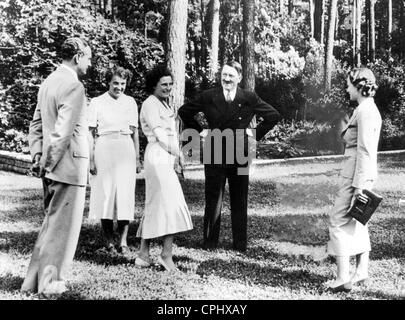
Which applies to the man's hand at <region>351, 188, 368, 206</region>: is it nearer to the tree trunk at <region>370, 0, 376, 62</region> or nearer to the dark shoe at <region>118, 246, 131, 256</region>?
the dark shoe at <region>118, 246, 131, 256</region>

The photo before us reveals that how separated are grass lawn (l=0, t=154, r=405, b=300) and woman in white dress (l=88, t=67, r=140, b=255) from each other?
0.38 m

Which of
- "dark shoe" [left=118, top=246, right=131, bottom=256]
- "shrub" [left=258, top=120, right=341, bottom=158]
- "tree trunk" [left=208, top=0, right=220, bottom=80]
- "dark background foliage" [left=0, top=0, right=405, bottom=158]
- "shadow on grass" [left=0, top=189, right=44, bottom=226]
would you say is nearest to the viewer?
"dark shoe" [left=118, top=246, right=131, bottom=256]

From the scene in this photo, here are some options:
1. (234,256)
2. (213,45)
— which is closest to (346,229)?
(234,256)

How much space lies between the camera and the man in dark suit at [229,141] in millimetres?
5492

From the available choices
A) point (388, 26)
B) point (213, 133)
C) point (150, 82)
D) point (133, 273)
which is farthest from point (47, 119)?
point (388, 26)

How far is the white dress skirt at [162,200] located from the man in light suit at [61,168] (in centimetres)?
89

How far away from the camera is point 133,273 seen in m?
4.64

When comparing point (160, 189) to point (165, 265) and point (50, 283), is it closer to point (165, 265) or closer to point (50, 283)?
point (165, 265)

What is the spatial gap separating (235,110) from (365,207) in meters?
1.98

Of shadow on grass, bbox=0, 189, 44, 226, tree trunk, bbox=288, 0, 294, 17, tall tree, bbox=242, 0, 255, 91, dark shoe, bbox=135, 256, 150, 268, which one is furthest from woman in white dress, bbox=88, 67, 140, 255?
tree trunk, bbox=288, 0, 294, 17

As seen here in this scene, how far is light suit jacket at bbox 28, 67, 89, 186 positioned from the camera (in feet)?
12.7

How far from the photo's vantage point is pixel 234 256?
530 cm

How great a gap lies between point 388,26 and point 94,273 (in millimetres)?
6470

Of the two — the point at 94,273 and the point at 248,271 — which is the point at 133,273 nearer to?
the point at 94,273
